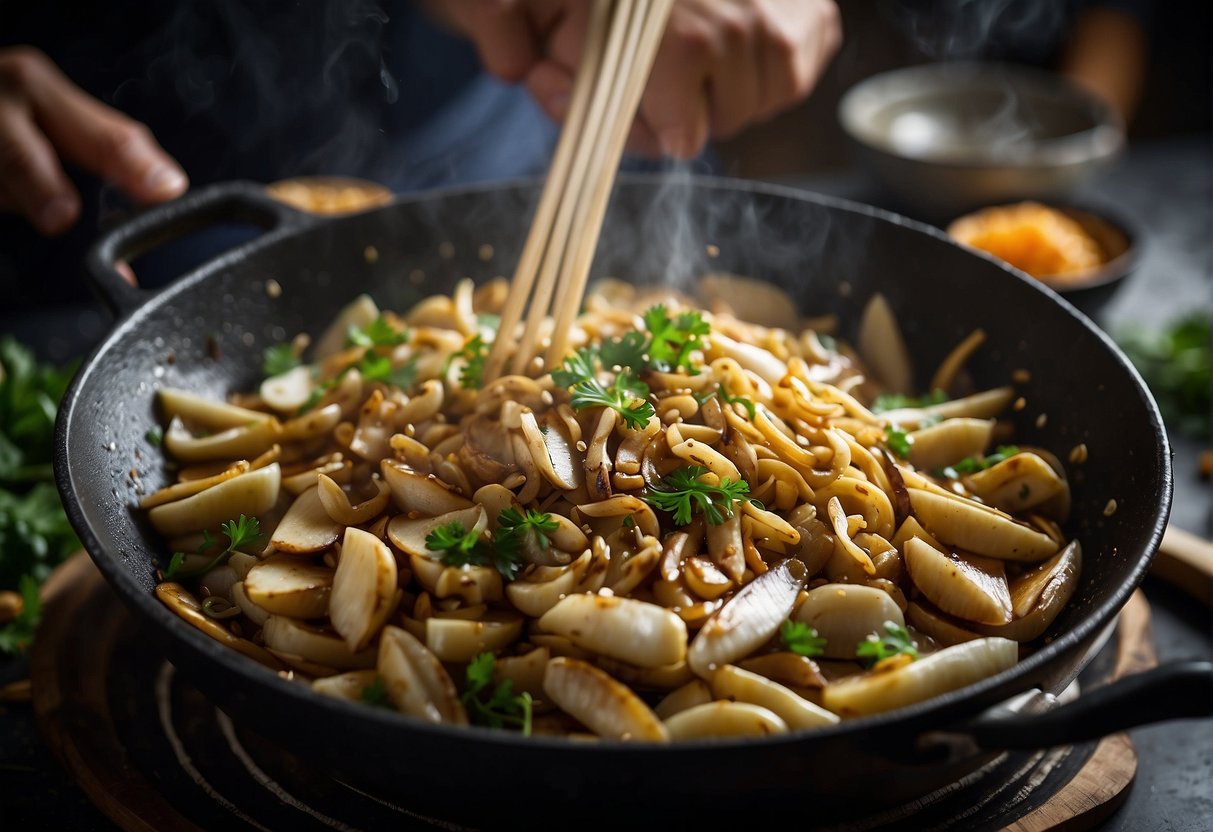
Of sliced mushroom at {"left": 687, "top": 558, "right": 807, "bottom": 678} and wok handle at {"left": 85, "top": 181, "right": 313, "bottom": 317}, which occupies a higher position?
wok handle at {"left": 85, "top": 181, "right": 313, "bottom": 317}

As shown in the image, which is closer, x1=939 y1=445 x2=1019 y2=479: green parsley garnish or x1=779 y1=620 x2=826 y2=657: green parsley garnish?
x1=779 y1=620 x2=826 y2=657: green parsley garnish

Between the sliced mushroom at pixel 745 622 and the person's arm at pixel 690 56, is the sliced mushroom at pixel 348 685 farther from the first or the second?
the person's arm at pixel 690 56

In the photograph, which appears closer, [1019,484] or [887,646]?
[887,646]

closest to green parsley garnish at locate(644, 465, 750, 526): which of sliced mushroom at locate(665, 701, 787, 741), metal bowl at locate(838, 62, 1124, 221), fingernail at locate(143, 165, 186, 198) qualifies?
sliced mushroom at locate(665, 701, 787, 741)

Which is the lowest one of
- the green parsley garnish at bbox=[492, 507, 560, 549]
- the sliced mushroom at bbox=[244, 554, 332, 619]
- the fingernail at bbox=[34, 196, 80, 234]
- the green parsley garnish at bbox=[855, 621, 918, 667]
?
the green parsley garnish at bbox=[855, 621, 918, 667]

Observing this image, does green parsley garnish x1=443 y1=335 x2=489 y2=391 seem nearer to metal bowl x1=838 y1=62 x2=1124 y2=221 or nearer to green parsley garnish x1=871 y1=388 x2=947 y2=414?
green parsley garnish x1=871 y1=388 x2=947 y2=414

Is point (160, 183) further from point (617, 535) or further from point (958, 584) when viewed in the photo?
point (958, 584)

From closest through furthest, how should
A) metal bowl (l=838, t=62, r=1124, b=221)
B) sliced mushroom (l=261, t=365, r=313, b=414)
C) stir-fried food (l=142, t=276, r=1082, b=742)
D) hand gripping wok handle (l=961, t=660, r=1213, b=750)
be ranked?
1. hand gripping wok handle (l=961, t=660, r=1213, b=750)
2. stir-fried food (l=142, t=276, r=1082, b=742)
3. sliced mushroom (l=261, t=365, r=313, b=414)
4. metal bowl (l=838, t=62, r=1124, b=221)

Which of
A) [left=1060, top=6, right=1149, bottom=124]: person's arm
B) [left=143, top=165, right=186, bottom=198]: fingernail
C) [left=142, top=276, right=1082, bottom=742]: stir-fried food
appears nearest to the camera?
[left=142, top=276, right=1082, bottom=742]: stir-fried food

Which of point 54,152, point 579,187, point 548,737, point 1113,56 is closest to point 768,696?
point 548,737
